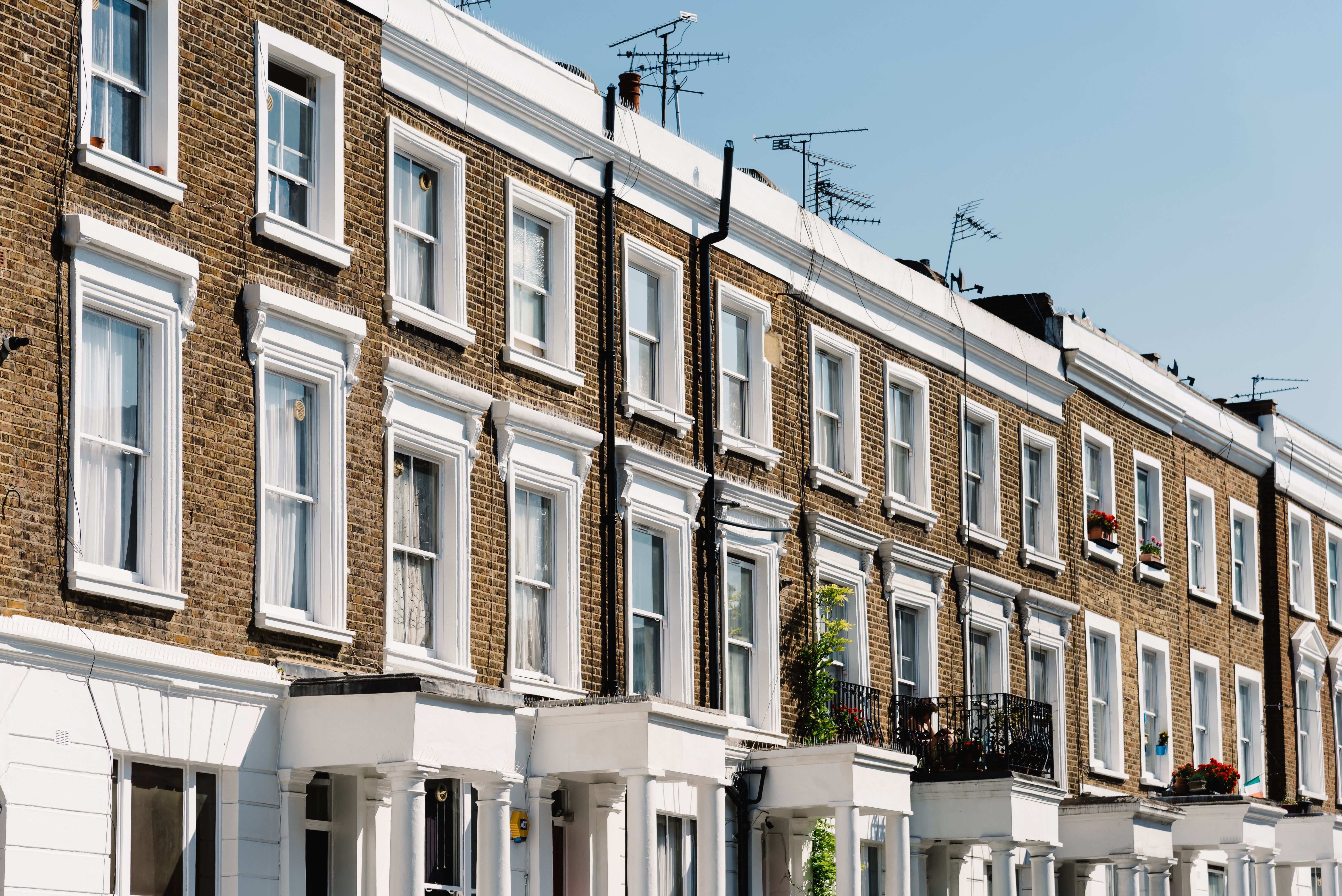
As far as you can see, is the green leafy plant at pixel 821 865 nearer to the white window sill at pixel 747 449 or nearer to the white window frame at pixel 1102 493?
the white window sill at pixel 747 449

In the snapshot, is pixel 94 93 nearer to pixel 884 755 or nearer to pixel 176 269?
pixel 176 269

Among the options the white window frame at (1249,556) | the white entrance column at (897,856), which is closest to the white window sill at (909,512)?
the white entrance column at (897,856)

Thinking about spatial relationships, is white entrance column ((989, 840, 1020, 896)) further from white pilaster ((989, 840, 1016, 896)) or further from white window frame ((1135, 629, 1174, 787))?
white window frame ((1135, 629, 1174, 787))

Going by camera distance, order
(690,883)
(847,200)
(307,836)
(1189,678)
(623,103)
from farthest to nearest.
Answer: (1189,678)
(847,200)
(623,103)
(690,883)
(307,836)

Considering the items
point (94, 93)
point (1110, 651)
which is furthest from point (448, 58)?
point (1110, 651)

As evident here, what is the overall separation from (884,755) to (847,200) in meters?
9.39

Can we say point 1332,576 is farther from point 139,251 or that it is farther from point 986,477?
point 139,251

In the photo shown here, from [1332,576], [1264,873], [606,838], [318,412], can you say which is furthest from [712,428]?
[1332,576]

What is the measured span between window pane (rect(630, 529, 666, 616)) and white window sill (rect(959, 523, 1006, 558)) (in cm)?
704

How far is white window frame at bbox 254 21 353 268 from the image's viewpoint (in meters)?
17.9

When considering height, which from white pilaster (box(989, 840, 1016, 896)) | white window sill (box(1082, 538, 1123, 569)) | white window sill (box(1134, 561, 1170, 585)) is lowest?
white pilaster (box(989, 840, 1016, 896))

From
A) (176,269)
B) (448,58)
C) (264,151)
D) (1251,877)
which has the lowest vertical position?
(1251,877)

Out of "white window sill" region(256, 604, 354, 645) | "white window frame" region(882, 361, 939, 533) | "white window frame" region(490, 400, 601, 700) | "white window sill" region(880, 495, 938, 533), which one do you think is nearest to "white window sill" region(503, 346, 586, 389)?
"white window frame" region(490, 400, 601, 700)

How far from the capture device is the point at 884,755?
935 inches
